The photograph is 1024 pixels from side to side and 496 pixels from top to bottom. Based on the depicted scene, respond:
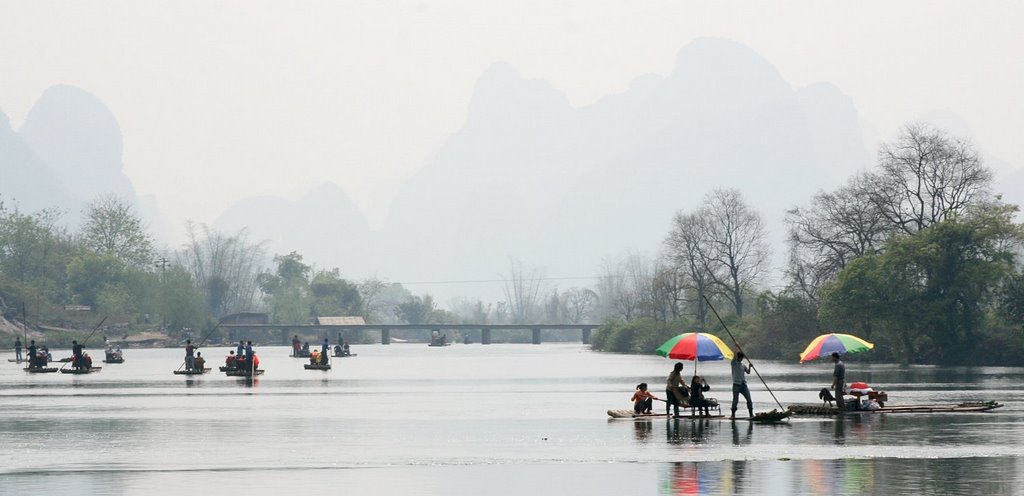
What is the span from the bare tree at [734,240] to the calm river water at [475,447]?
8117cm

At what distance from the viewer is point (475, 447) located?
33188 mm

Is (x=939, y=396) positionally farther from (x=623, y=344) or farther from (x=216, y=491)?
(x=623, y=344)

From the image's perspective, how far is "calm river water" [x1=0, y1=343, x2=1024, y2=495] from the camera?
82.4 ft

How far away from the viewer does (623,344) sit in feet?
535

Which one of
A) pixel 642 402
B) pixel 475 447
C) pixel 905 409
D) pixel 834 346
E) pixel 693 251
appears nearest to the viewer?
pixel 475 447

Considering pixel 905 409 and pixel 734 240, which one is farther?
pixel 734 240

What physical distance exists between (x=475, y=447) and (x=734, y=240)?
368ft

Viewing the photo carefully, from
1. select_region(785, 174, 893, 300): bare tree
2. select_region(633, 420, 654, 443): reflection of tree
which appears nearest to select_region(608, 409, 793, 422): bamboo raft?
select_region(633, 420, 654, 443): reflection of tree

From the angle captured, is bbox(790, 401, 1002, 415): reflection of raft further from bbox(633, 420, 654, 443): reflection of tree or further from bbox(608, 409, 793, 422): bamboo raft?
bbox(633, 420, 654, 443): reflection of tree

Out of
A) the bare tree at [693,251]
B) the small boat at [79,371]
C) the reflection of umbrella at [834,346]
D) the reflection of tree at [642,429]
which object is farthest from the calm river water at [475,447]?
the bare tree at [693,251]

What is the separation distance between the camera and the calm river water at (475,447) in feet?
82.4

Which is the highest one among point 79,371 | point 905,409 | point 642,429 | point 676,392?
point 79,371

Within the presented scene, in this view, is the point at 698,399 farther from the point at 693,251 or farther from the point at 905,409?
the point at 693,251

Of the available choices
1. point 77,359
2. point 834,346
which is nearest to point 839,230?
point 77,359
